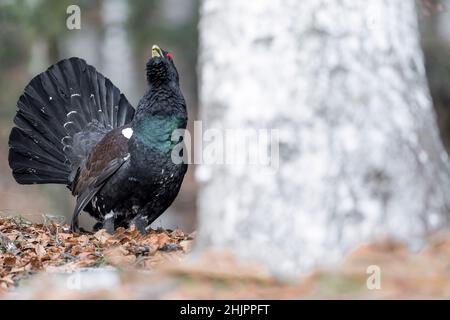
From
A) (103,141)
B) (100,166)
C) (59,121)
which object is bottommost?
(100,166)

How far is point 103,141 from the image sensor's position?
716cm

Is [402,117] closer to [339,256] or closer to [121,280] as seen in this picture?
[339,256]

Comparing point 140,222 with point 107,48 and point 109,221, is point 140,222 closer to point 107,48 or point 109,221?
point 109,221

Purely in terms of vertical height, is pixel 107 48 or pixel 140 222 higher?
pixel 107 48

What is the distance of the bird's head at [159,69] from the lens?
6586mm

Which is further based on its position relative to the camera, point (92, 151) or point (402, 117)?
point (92, 151)

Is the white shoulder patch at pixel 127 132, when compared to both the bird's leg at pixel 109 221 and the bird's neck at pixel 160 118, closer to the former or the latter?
the bird's neck at pixel 160 118

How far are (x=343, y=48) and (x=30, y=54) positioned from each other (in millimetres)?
15898

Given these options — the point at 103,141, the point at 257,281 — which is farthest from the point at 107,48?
the point at 257,281

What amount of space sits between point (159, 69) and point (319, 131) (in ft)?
10.0
